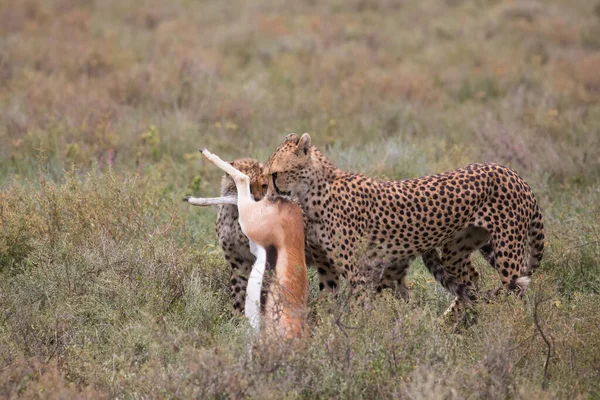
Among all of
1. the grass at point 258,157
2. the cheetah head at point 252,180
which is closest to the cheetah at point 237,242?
the cheetah head at point 252,180

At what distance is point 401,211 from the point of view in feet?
17.9

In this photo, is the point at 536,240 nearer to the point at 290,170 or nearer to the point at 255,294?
the point at 290,170

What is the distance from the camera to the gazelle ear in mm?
5363

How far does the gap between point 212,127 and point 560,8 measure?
932 centimetres

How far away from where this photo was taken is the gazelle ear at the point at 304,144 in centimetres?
536

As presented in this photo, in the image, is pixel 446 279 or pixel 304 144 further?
pixel 446 279

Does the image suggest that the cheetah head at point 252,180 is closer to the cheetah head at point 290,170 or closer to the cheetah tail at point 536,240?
the cheetah head at point 290,170

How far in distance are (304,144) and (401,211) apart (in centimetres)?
72

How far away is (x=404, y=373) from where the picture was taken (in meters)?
4.47

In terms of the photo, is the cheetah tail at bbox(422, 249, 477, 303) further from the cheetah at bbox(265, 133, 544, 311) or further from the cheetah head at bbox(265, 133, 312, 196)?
the cheetah head at bbox(265, 133, 312, 196)

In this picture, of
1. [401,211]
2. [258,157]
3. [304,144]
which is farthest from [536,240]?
[258,157]

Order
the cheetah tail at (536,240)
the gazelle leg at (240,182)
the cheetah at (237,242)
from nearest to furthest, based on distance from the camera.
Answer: the gazelle leg at (240,182) < the cheetah at (237,242) < the cheetah tail at (536,240)

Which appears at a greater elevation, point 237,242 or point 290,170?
point 290,170

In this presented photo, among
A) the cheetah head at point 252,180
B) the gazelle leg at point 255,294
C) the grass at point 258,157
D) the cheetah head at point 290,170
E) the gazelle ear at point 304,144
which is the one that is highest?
the gazelle ear at point 304,144
